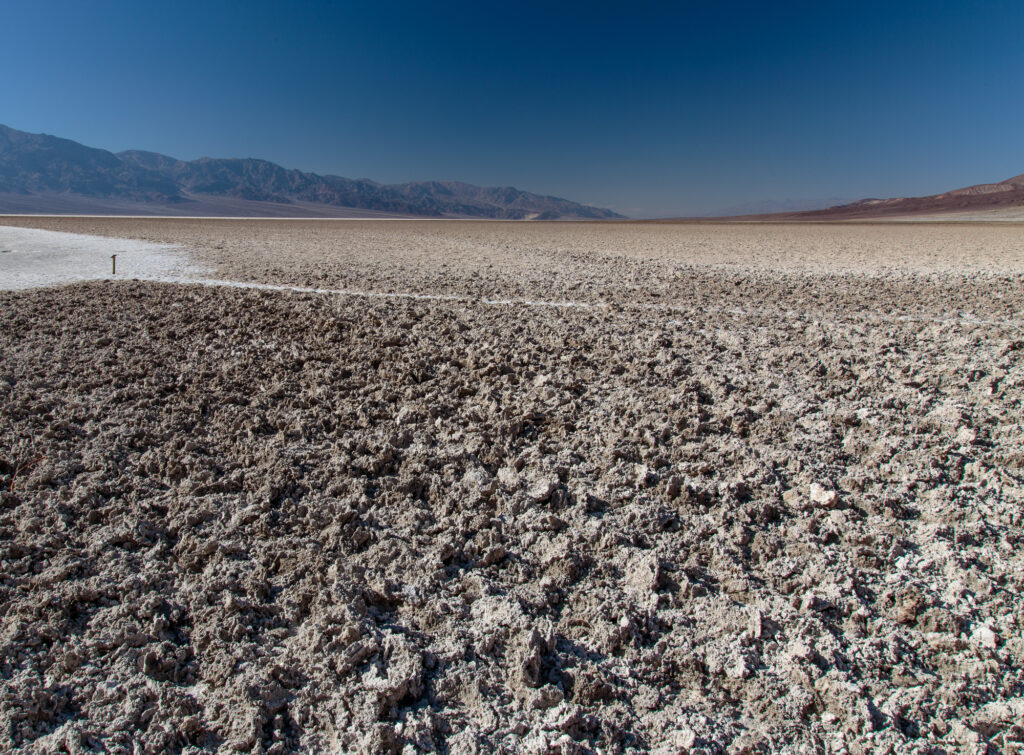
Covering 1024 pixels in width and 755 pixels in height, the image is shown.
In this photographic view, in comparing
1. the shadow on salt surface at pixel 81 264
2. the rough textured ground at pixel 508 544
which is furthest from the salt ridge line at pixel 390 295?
the rough textured ground at pixel 508 544

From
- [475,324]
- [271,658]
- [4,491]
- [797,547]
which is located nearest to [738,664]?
[797,547]

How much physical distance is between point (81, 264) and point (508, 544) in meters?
13.5

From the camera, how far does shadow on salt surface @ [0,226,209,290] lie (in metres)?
10.1

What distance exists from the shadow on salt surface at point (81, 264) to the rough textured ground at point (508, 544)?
5840 mm

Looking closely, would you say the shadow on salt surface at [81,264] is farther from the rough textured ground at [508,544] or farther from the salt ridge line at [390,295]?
the rough textured ground at [508,544]

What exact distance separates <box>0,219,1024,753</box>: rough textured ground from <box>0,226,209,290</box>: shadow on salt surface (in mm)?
5840

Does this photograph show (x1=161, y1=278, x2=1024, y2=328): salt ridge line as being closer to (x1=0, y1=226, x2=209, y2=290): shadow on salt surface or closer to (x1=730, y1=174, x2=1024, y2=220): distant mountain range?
(x1=0, y1=226, x2=209, y2=290): shadow on salt surface

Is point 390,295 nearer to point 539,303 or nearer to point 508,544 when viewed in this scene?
point 539,303

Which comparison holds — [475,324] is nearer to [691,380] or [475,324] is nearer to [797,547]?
[691,380]

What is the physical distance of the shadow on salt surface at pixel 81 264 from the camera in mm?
10117

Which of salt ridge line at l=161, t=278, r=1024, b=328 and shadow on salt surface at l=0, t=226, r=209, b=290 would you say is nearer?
salt ridge line at l=161, t=278, r=1024, b=328

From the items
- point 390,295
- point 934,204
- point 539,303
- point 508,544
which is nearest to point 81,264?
point 390,295

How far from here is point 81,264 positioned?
12555 millimetres

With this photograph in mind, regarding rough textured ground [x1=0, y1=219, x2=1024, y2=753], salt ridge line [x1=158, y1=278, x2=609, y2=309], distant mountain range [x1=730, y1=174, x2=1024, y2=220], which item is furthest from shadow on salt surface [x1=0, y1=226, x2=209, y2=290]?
distant mountain range [x1=730, y1=174, x2=1024, y2=220]
